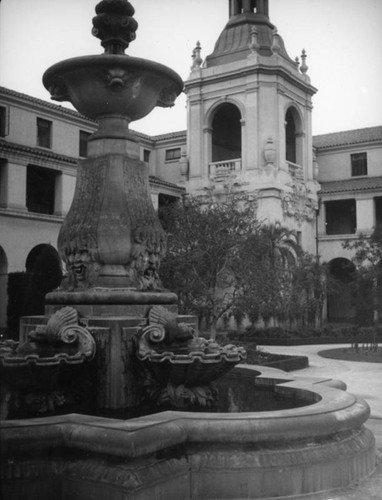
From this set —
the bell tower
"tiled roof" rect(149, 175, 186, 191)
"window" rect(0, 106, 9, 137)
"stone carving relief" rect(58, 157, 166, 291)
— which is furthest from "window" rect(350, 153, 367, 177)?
"stone carving relief" rect(58, 157, 166, 291)

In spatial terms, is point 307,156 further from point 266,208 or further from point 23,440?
point 23,440

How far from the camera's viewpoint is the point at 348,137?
43094 millimetres

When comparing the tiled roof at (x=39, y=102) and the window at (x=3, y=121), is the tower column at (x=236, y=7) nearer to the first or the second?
the tiled roof at (x=39, y=102)

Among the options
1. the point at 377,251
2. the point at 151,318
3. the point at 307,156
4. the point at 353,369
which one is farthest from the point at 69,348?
the point at 307,156

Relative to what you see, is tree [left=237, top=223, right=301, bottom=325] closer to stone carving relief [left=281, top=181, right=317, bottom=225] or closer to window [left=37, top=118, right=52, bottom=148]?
stone carving relief [left=281, top=181, right=317, bottom=225]

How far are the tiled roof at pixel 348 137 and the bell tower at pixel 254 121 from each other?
5.47 m

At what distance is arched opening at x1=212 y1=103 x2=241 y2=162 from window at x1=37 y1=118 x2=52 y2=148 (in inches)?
371

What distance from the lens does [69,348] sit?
242 inches

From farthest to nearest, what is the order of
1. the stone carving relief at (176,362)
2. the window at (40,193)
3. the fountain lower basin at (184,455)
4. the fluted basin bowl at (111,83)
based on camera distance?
the window at (40,193), the fluted basin bowl at (111,83), the stone carving relief at (176,362), the fountain lower basin at (184,455)

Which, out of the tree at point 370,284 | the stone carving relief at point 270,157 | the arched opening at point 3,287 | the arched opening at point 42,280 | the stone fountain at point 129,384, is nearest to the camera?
the stone fountain at point 129,384

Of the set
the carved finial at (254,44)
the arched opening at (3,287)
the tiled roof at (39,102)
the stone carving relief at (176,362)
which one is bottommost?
the stone carving relief at (176,362)

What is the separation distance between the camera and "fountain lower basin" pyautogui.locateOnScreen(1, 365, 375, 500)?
4602 mm

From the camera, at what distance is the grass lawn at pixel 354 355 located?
786 inches

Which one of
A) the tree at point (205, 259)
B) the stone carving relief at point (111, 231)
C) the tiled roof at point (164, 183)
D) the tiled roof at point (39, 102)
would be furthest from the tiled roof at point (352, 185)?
the stone carving relief at point (111, 231)
